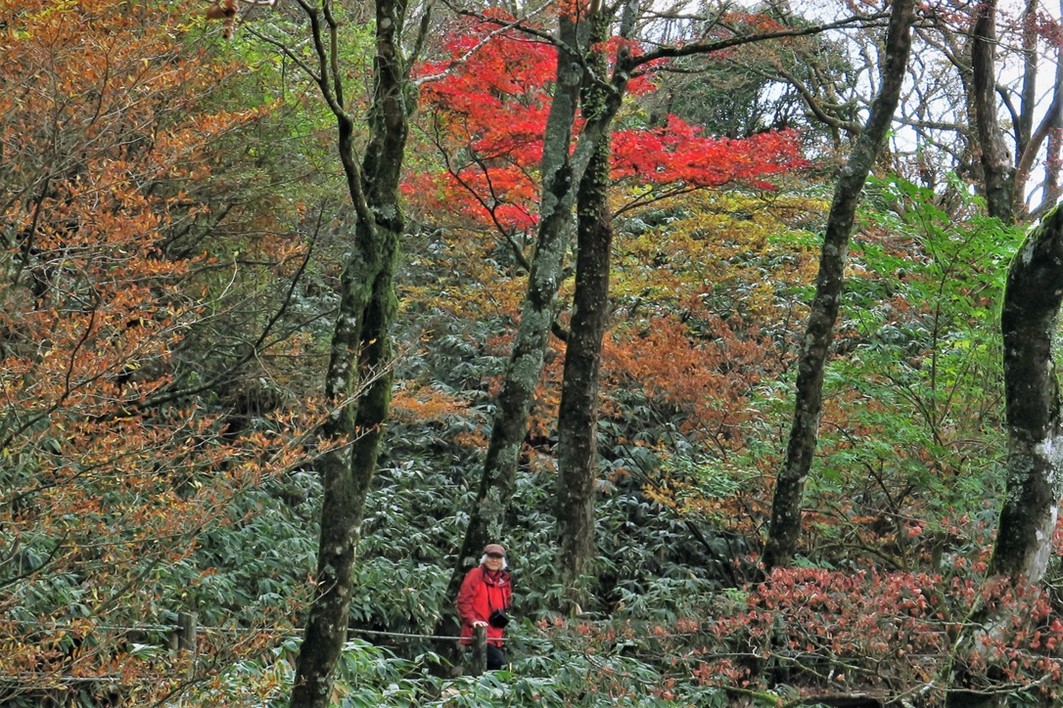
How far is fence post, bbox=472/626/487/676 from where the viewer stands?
835 centimetres

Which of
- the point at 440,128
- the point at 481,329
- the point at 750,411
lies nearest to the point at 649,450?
the point at 750,411

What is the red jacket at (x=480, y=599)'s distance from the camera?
8.85 m

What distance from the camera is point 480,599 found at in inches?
351

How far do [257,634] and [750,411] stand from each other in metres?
7.43

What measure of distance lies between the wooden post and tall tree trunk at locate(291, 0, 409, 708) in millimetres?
1050

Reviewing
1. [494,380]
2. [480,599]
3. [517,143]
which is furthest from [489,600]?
[494,380]

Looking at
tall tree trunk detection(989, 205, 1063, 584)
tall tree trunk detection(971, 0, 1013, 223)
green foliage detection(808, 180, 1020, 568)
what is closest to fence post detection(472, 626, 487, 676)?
green foliage detection(808, 180, 1020, 568)

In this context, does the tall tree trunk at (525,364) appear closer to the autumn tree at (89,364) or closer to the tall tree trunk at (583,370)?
the tall tree trunk at (583,370)

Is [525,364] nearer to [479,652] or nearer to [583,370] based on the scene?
[583,370]

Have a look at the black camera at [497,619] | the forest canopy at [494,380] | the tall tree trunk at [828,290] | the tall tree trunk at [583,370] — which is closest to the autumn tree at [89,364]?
the forest canopy at [494,380]

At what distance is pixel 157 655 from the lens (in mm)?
6480

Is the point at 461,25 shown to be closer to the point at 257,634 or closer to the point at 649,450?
the point at 649,450

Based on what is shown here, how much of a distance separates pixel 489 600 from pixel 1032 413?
518cm

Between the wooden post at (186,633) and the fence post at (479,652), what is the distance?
8.49ft
